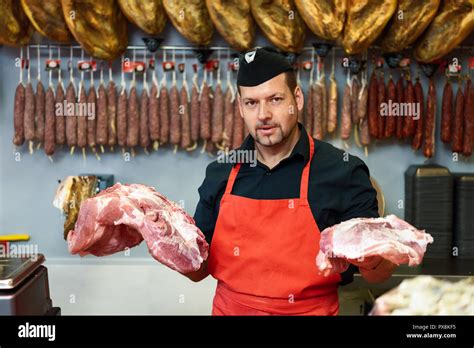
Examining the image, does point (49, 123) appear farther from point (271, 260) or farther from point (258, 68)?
point (271, 260)

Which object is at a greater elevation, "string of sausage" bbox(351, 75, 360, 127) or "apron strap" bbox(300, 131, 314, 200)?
"string of sausage" bbox(351, 75, 360, 127)

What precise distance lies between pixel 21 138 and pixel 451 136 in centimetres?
292

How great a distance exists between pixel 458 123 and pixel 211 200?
7.29 ft

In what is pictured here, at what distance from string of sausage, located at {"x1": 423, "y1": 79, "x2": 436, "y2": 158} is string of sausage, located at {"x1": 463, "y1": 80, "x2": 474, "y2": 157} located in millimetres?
198

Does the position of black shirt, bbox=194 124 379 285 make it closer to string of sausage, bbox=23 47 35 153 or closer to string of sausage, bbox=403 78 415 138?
string of sausage, bbox=403 78 415 138

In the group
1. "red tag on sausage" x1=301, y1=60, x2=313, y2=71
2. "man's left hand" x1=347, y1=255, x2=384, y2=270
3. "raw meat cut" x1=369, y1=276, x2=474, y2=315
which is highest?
"red tag on sausage" x1=301, y1=60, x2=313, y2=71

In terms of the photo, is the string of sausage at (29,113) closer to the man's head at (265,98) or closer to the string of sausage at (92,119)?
the string of sausage at (92,119)

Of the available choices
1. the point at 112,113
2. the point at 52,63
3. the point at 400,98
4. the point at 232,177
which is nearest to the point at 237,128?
the point at 112,113

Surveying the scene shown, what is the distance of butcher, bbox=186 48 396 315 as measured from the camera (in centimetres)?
166

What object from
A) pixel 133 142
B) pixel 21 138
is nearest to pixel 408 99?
pixel 133 142

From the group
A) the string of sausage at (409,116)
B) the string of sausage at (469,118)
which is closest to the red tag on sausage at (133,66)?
the string of sausage at (409,116)

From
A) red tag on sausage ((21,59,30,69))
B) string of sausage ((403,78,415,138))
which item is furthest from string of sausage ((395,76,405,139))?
red tag on sausage ((21,59,30,69))

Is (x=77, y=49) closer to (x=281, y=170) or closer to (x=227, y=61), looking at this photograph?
(x=227, y=61)

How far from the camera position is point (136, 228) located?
4.54 ft
